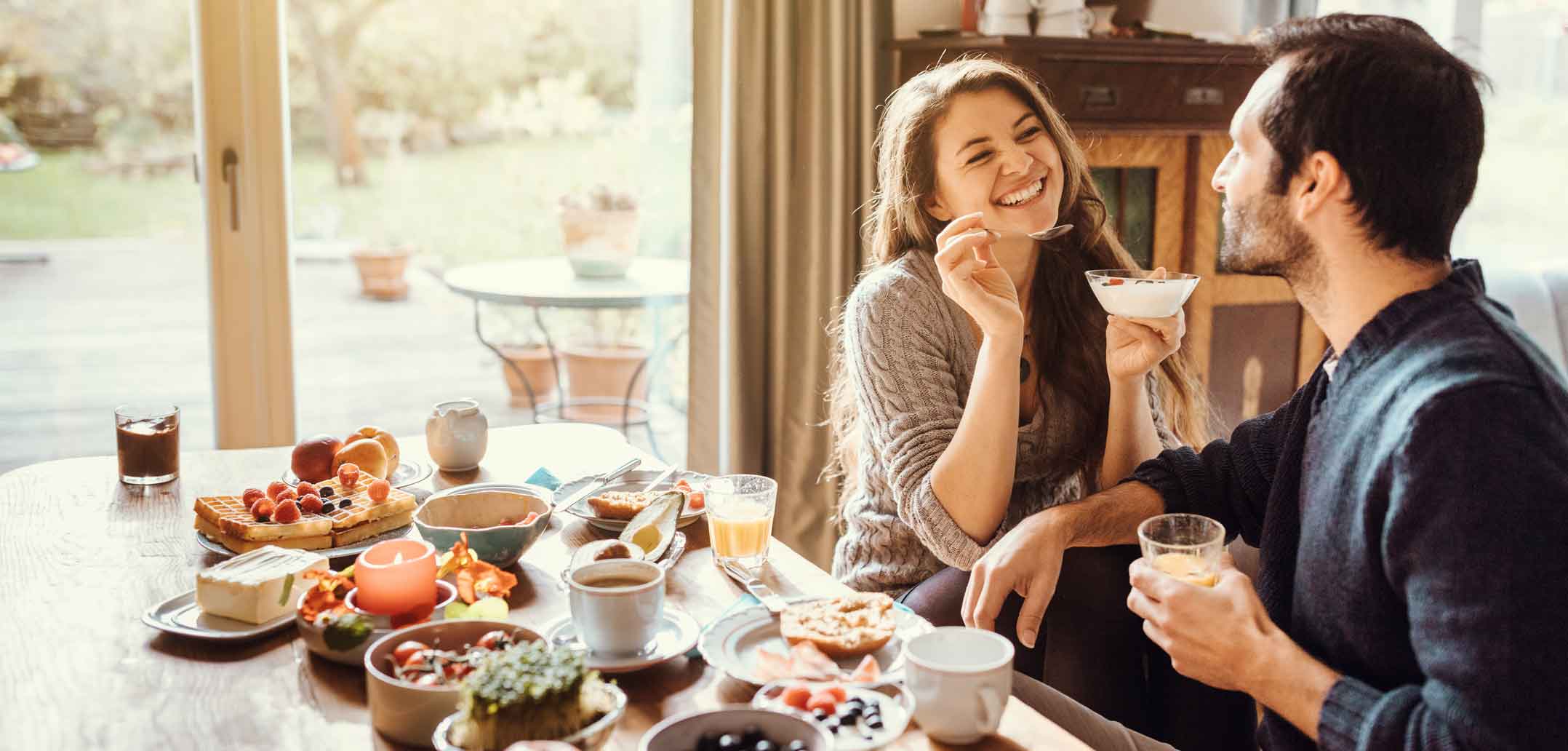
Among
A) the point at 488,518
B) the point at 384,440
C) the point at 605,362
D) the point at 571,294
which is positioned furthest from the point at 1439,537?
the point at 605,362

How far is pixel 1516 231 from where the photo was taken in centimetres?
421

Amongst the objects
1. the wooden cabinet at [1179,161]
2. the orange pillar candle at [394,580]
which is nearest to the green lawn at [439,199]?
the wooden cabinet at [1179,161]

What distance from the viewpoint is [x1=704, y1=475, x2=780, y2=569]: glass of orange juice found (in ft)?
5.18

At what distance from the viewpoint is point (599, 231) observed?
11.4 ft

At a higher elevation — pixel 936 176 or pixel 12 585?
pixel 936 176

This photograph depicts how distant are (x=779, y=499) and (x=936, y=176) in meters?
1.43

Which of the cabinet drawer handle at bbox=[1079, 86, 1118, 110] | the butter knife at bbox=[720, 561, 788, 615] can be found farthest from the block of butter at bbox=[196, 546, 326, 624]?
the cabinet drawer handle at bbox=[1079, 86, 1118, 110]

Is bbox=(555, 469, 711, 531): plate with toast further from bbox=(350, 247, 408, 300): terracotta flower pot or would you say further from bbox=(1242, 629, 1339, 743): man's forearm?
bbox=(350, 247, 408, 300): terracotta flower pot

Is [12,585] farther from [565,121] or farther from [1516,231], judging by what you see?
[1516,231]

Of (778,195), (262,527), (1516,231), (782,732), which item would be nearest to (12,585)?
(262,527)

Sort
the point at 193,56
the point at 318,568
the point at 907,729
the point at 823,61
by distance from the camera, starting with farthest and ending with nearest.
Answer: the point at 823,61 < the point at 193,56 < the point at 318,568 < the point at 907,729

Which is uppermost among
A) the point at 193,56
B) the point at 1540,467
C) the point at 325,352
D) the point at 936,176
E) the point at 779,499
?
the point at 193,56

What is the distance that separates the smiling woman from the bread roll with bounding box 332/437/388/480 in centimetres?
73

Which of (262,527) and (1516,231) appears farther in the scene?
(1516,231)
